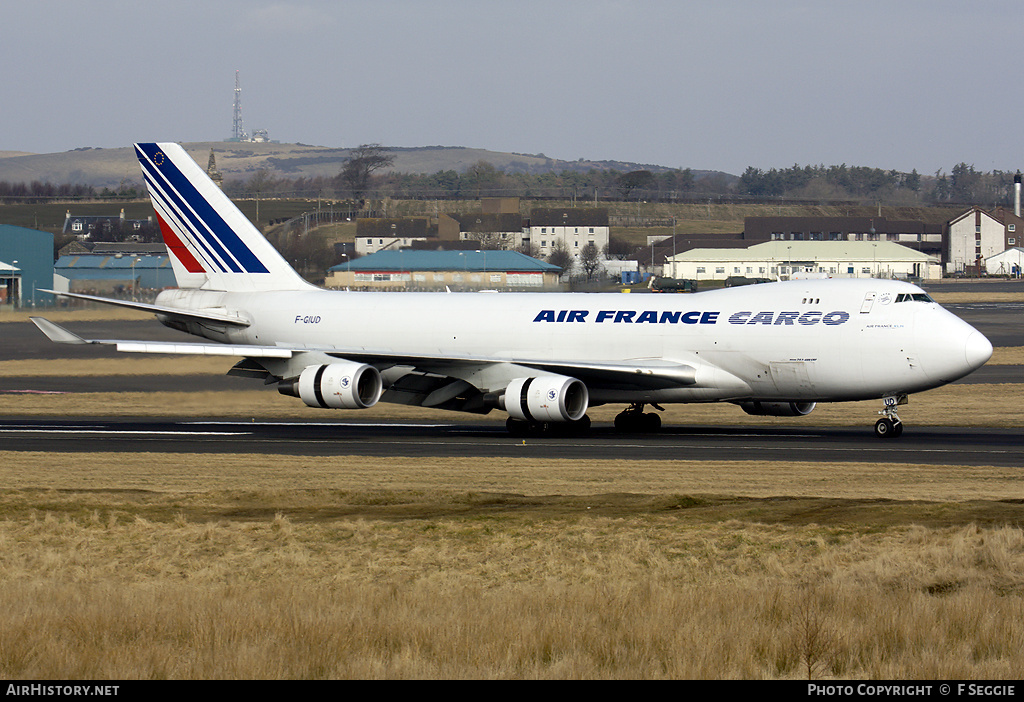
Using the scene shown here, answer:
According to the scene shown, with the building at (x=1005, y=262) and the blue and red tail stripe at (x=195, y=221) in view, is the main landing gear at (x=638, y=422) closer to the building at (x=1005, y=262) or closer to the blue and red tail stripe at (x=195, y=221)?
the blue and red tail stripe at (x=195, y=221)

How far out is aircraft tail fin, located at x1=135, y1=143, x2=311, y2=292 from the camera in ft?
137

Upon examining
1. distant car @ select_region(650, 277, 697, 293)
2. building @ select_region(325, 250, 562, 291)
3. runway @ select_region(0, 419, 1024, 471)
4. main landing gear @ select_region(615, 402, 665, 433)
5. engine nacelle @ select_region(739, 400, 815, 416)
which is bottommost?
runway @ select_region(0, 419, 1024, 471)

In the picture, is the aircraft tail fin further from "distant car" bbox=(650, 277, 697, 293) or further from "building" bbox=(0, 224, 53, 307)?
"building" bbox=(0, 224, 53, 307)

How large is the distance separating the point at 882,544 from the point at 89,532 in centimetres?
1338

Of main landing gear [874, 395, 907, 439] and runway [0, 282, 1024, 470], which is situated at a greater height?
main landing gear [874, 395, 907, 439]

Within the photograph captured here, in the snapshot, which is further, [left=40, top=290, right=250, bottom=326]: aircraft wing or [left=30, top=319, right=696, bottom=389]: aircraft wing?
[left=40, top=290, right=250, bottom=326]: aircraft wing

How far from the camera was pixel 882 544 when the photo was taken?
1914cm

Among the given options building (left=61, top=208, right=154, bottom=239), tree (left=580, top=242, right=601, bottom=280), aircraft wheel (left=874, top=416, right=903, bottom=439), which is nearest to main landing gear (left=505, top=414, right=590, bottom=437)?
aircraft wheel (left=874, top=416, right=903, bottom=439)

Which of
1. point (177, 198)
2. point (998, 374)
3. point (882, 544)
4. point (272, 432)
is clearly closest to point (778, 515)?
point (882, 544)

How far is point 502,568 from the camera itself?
18.6 m

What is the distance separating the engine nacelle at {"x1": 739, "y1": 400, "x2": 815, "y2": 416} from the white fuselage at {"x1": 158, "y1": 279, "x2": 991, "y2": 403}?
144cm

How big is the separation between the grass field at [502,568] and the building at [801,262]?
145 meters

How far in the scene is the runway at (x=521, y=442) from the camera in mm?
30297

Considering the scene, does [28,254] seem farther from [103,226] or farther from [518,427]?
[518,427]
